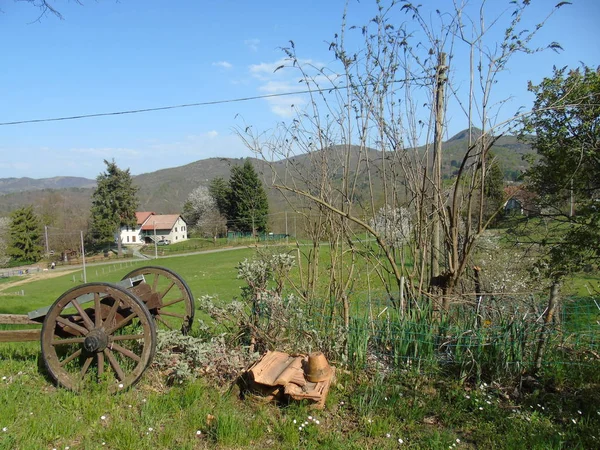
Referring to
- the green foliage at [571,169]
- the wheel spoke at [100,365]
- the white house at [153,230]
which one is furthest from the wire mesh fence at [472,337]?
the white house at [153,230]

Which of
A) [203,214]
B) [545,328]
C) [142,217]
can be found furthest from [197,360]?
[142,217]

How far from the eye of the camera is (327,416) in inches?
113

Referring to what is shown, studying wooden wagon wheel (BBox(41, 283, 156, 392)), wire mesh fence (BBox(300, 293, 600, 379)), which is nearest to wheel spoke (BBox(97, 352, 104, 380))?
wooden wagon wheel (BBox(41, 283, 156, 392))

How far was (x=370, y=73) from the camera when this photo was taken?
4.00 m

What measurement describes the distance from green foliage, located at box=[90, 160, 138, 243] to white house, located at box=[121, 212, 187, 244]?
32.6ft

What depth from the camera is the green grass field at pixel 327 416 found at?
254 centimetres

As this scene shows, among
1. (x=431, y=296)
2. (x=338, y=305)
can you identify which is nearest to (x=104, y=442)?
(x=338, y=305)

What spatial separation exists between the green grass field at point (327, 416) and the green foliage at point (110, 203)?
5495 centimetres

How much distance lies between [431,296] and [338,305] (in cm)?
88

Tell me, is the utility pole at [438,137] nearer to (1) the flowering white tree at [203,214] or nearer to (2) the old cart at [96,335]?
(2) the old cart at [96,335]

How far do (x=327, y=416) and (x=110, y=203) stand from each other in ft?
187

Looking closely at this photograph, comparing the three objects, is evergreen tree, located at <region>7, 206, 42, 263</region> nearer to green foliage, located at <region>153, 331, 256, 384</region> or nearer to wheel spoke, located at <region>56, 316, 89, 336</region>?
wheel spoke, located at <region>56, 316, 89, 336</region>

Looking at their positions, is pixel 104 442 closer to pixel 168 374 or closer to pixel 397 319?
pixel 168 374

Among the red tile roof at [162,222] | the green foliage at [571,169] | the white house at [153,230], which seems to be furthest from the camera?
the red tile roof at [162,222]
